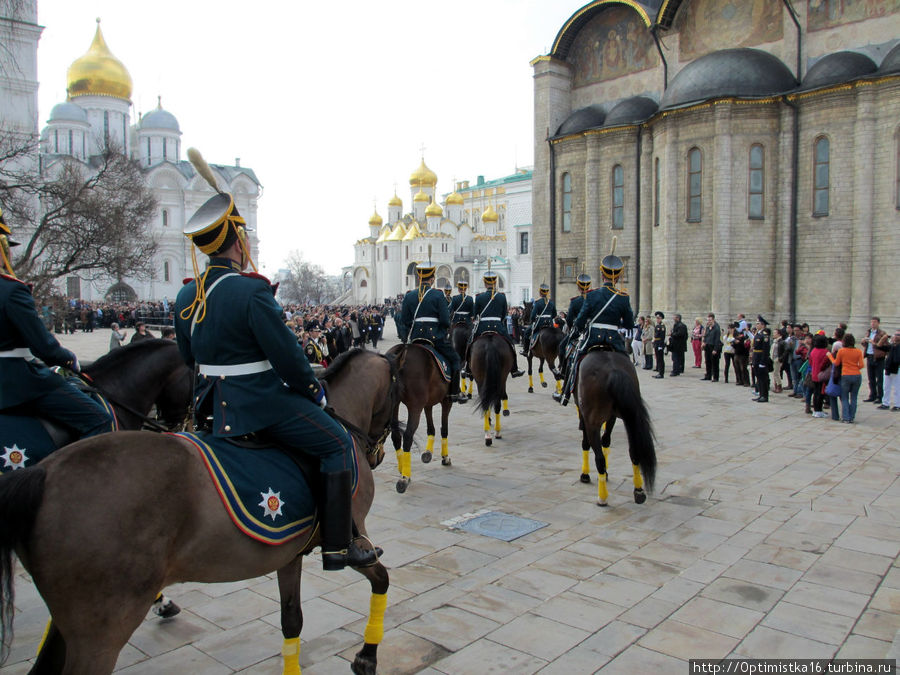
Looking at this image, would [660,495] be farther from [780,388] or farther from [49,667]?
[780,388]

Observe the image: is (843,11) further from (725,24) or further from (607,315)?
(607,315)

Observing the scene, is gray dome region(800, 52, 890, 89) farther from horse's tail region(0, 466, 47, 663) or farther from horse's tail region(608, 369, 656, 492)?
horse's tail region(0, 466, 47, 663)

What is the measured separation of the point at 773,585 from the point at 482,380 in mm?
5812

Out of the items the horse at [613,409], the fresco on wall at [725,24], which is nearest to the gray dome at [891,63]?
the fresco on wall at [725,24]

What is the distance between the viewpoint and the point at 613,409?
727 cm

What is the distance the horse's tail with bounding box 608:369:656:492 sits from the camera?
6.89 m

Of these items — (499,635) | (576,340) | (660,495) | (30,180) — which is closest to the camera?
(499,635)

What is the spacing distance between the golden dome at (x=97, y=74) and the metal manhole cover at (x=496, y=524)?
66947mm

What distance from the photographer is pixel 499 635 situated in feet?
14.1

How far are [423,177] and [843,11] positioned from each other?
220 ft

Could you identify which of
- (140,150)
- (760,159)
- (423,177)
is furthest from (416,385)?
(423,177)

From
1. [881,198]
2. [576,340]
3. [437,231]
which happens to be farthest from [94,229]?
[437,231]

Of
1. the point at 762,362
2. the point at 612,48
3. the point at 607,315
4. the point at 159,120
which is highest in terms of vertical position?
the point at 159,120

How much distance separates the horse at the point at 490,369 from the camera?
9961 mm
